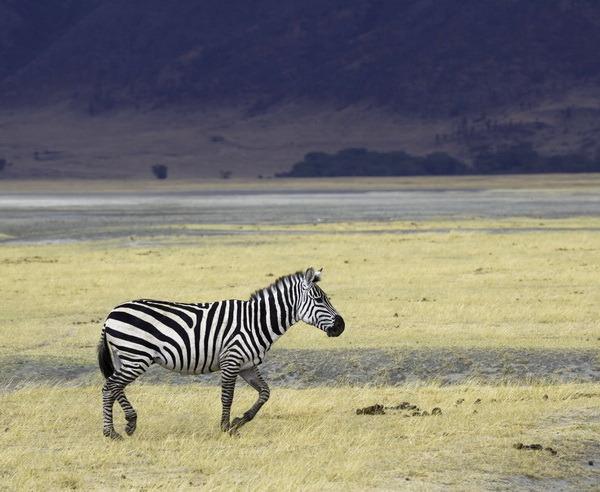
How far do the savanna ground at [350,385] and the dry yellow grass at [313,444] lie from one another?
0.10ft

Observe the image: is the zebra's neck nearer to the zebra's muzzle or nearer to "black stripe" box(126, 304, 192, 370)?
the zebra's muzzle

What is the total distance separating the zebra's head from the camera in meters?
15.7

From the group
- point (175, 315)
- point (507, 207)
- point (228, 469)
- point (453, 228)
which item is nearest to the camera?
point (228, 469)

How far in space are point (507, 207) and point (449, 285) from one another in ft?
195

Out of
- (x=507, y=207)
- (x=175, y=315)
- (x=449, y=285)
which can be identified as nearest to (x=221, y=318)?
(x=175, y=315)

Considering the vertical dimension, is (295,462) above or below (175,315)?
below

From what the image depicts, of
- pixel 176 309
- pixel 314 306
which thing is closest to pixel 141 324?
pixel 176 309

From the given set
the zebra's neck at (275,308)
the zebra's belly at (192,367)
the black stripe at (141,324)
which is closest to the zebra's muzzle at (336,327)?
the zebra's neck at (275,308)

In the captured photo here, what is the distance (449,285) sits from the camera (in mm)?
34406

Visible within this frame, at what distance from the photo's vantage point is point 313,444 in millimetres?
14977

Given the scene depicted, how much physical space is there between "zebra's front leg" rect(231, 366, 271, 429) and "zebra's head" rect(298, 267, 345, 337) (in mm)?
838

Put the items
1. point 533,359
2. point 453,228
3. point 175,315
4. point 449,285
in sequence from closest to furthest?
point 175,315 → point 533,359 → point 449,285 → point 453,228

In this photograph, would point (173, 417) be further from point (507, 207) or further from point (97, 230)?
point (507, 207)

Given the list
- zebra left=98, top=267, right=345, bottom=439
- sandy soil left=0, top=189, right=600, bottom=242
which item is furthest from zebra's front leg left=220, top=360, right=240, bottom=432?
sandy soil left=0, top=189, right=600, bottom=242
